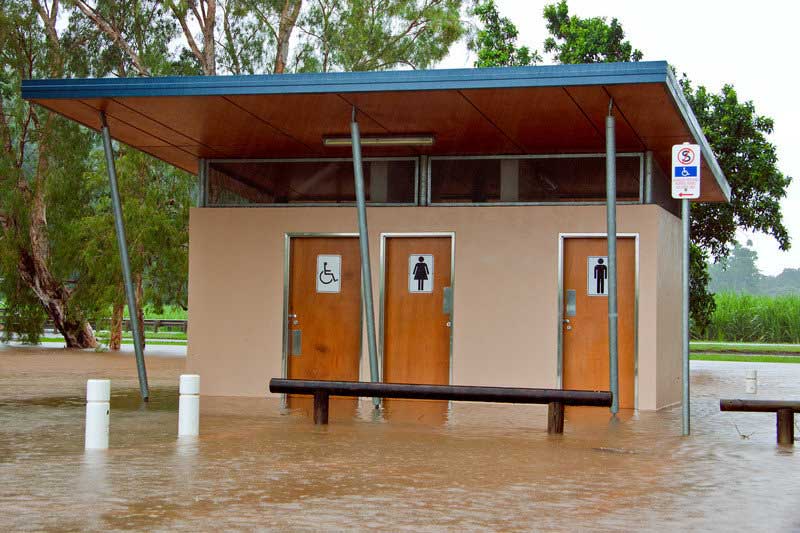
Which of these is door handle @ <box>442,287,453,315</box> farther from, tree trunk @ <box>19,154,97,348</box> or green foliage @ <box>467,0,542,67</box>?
green foliage @ <box>467,0,542,67</box>

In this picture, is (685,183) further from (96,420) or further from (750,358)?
(750,358)

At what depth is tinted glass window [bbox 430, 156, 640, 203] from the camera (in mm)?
14414

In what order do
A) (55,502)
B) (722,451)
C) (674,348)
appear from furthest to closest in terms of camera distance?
(674,348)
(722,451)
(55,502)

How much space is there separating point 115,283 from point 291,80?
18.8 meters

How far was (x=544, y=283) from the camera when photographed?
47.2 feet

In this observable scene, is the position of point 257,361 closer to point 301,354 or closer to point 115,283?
point 301,354

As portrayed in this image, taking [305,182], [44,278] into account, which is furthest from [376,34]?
[305,182]

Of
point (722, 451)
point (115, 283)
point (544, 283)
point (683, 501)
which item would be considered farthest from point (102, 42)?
point (683, 501)

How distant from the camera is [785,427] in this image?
10.3m

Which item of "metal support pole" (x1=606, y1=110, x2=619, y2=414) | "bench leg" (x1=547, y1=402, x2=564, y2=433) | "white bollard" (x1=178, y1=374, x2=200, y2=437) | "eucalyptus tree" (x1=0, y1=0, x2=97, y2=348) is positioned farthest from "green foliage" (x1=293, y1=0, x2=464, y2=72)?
"white bollard" (x1=178, y1=374, x2=200, y2=437)

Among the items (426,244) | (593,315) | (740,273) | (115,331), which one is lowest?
(115,331)

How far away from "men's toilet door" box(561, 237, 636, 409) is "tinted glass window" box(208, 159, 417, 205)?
96.5 inches

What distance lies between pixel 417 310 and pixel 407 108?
344 centimetres

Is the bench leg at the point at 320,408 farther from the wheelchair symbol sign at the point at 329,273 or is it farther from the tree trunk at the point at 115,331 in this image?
the tree trunk at the point at 115,331
